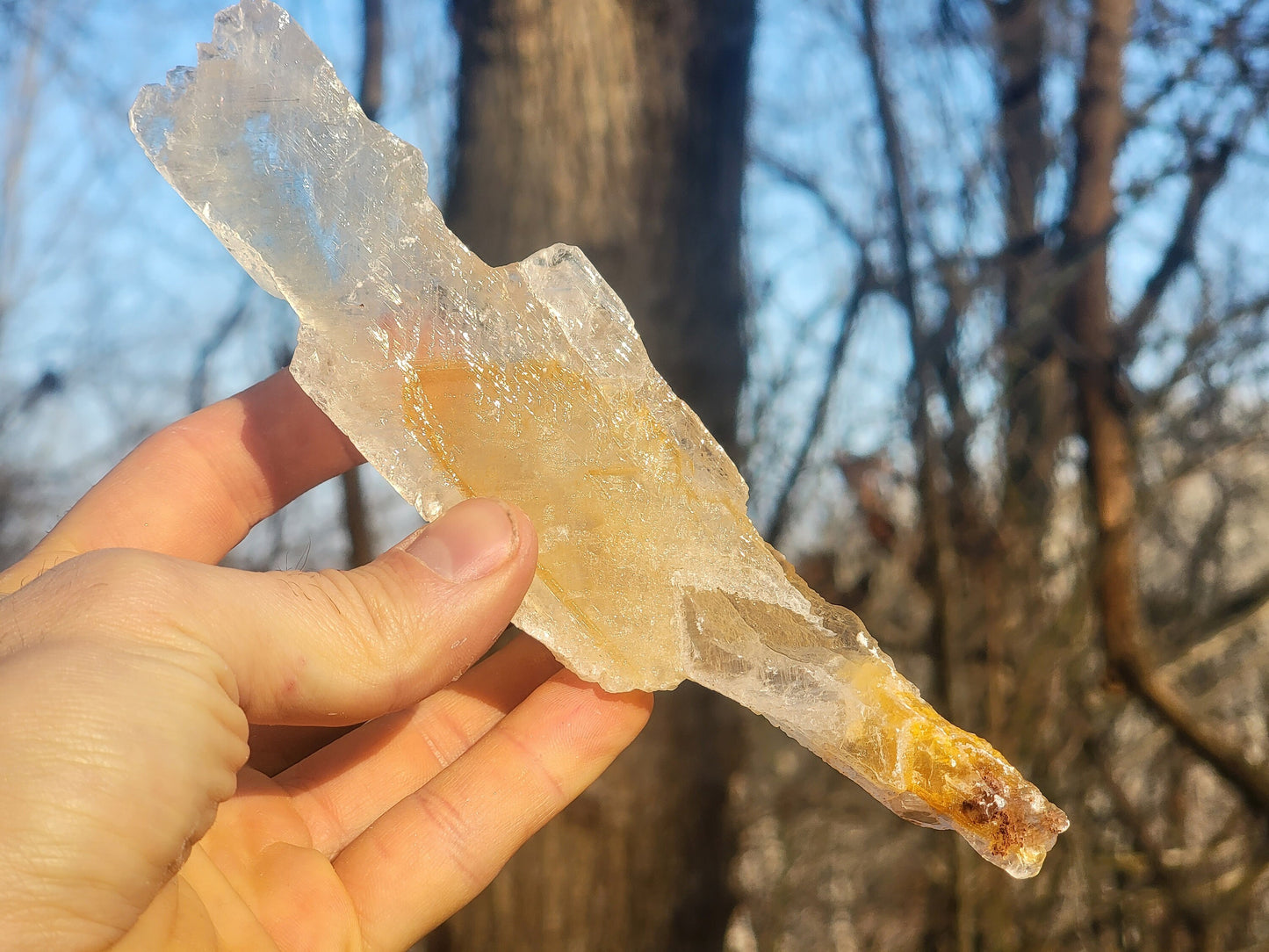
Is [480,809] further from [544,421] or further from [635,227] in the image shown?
[635,227]

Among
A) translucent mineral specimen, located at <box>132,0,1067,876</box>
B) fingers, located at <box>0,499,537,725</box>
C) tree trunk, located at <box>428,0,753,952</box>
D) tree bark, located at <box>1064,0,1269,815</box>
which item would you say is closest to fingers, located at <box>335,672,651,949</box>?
translucent mineral specimen, located at <box>132,0,1067,876</box>

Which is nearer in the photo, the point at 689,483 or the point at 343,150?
the point at 343,150

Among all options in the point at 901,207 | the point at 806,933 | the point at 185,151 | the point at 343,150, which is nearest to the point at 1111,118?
the point at 901,207

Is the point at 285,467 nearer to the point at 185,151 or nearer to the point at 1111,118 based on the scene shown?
the point at 185,151

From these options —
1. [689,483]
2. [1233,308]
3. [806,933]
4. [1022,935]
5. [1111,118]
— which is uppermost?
[1111,118]

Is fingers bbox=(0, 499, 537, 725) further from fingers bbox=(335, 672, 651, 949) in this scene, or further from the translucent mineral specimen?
fingers bbox=(335, 672, 651, 949)

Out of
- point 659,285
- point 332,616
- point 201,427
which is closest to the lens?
point 332,616

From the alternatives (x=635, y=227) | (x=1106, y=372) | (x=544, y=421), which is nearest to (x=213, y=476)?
(x=544, y=421)
